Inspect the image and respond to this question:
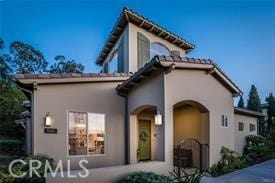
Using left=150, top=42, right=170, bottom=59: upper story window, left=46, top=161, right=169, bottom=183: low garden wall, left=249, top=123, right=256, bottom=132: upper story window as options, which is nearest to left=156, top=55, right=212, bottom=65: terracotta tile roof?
left=46, top=161, right=169, bottom=183: low garden wall

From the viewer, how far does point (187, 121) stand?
1258 cm

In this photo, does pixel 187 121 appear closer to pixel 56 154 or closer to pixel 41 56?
pixel 56 154

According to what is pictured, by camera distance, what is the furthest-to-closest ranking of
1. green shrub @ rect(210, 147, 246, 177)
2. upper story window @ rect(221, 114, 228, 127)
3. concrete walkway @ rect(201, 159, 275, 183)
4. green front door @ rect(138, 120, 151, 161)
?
1. green front door @ rect(138, 120, 151, 161)
2. upper story window @ rect(221, 114, 228, 127)
3. green shrub @ rect(210, 147, 246, 177)
4. concrete walkway @ rect(201, 159, 275, 183)

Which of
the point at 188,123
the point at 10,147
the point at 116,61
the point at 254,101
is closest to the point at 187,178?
the point at 188,123

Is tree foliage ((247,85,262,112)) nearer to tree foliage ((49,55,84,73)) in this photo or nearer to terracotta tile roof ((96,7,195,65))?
terracotta tile roof ((96,7,195,65))

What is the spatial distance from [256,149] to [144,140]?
6.44 m

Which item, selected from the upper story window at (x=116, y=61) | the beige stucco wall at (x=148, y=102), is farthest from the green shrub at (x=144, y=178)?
the upper story window at (x=116, y=61)

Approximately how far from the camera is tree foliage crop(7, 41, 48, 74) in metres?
30.8

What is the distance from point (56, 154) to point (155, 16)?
1061cm

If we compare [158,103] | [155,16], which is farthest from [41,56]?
[158,103]

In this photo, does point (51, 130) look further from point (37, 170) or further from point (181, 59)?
point (181, 59)

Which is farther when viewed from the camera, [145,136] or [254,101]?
[254,101]

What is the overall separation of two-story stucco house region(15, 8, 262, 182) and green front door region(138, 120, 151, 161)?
50mm

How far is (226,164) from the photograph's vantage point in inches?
414
